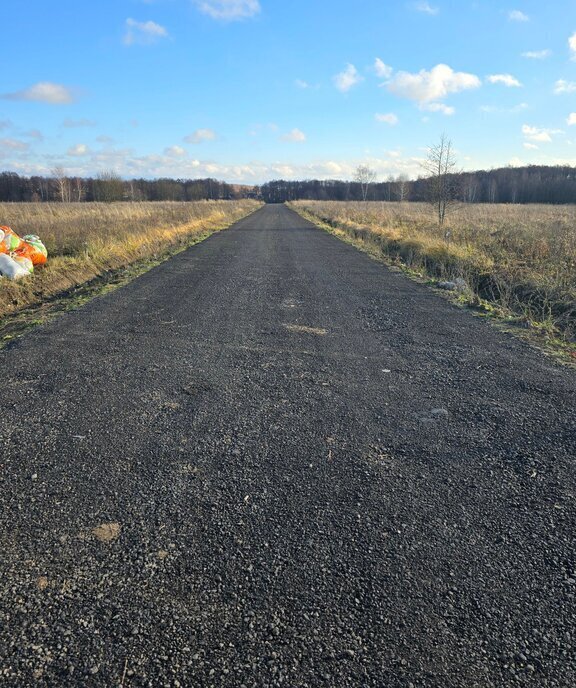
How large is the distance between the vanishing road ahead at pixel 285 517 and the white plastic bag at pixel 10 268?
13.2 ft

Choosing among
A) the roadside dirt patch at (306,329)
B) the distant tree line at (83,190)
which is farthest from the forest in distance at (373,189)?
the roadside dirt patch at (306,329)

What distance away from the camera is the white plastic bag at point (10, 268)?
8.73 m

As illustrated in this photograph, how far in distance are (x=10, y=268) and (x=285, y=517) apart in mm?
8539

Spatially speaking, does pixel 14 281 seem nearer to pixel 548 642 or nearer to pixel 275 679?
pixel 275 679

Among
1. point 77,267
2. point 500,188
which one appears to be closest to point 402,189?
point 500,188

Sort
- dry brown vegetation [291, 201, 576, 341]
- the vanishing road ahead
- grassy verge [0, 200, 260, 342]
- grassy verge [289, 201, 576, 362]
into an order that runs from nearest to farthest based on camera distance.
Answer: the vanishing road ahead < grassy verge [289, 201, 576, 362] < grassy verge [0, 200, 260, 342] < dry brown vegetation [291, 201, 576, 341]

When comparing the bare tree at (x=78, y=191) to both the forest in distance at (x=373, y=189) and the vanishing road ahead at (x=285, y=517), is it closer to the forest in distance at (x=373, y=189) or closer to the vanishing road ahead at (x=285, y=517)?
the forest in distance at (x=373, y=189)

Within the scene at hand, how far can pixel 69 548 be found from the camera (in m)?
2.40

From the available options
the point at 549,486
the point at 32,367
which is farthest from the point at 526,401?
the point at 32,367

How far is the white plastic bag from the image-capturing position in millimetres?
8727

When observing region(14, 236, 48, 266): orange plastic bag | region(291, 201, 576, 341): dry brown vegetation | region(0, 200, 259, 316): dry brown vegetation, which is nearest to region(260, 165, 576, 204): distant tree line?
region(291, 201, 576, 341): dry brown vegetation

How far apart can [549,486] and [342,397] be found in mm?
1821

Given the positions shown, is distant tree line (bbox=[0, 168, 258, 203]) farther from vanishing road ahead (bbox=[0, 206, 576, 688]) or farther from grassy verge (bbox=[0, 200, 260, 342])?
vanishing road ahead (bbox=[0, 206, 576, 688])

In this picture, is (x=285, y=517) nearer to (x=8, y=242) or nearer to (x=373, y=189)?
(x=8, y=242)
